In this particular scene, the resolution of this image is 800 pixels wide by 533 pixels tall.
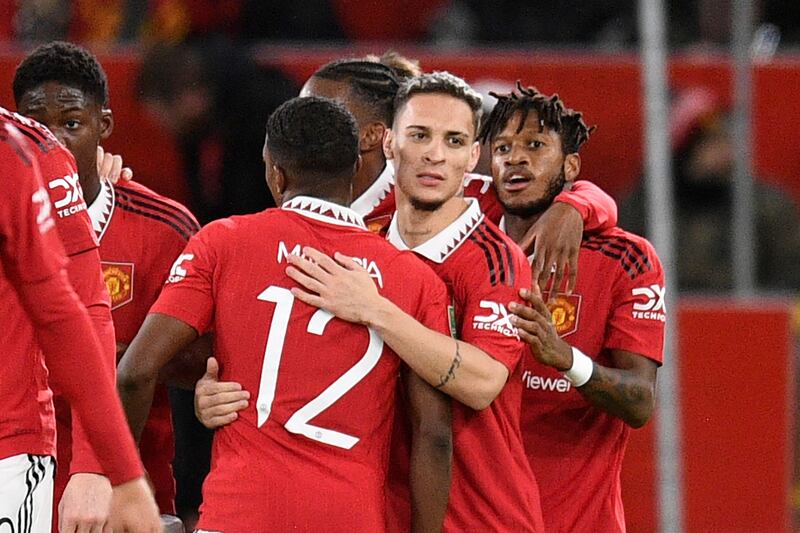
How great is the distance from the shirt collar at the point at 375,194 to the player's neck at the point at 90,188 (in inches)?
30.0

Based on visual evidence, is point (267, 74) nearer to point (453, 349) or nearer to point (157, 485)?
point (157, 485)

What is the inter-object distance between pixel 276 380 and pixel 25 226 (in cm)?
80

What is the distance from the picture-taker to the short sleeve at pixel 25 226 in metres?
3.33

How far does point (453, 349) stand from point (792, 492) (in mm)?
4617

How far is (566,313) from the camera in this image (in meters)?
4.52

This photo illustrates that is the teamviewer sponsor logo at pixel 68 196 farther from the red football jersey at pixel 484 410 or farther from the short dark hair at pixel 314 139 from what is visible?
the red football jersey at pixel 484 410

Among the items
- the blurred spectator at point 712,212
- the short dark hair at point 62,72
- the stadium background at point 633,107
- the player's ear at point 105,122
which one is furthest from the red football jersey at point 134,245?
the blurred spectator at point 712,212

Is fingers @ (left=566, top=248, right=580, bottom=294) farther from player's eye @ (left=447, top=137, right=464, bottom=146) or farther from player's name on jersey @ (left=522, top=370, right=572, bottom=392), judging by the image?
player's eye @ (left=447, top=137, right=464, bottom=146)

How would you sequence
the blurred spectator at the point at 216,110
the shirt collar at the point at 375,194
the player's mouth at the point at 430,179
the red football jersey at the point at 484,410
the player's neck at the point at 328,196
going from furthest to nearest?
the blurred spectator at the point at 216,110 < the shirt collar at the point at 375,194 < the player's mouth at the point at 430,179 < the red football jersey at the point at 484,410 < the player's neck at the point at 328,196

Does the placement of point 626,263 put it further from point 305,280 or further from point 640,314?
point 305,280

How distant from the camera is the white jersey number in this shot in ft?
12.6

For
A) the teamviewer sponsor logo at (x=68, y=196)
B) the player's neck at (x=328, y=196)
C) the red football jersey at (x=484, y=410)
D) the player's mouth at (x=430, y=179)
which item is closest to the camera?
the teamviewer sponsor logo at (x=68, y=196)

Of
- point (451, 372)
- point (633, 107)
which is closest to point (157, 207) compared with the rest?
point (451, 372)

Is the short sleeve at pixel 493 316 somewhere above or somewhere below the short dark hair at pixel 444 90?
below
